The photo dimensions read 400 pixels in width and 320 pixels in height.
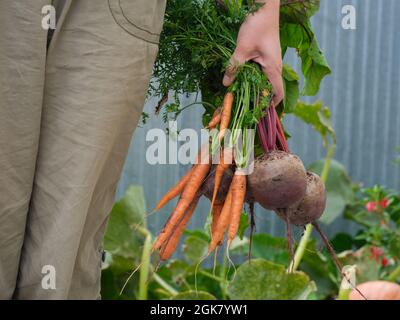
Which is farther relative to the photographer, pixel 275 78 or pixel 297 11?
pixel 297 11

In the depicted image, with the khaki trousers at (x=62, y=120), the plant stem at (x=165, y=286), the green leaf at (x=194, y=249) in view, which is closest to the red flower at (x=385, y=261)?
the green leaf at (x=194, y=249)

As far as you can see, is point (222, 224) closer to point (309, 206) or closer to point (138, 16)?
point (309, 206)

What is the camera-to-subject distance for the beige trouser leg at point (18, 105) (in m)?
1.16

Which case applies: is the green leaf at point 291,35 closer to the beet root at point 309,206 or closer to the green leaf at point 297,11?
the green leaf at point 297,11

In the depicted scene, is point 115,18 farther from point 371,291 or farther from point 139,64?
point 371,291

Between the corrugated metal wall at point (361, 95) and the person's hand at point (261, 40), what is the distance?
7.54 feet

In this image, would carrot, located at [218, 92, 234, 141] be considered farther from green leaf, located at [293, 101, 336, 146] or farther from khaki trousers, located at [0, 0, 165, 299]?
green leaf, located at [293, 101, 336, 146]

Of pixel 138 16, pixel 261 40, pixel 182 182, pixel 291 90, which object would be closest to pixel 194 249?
pixel 291 90

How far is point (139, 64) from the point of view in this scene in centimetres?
124

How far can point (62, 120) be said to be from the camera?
1223 millimetres

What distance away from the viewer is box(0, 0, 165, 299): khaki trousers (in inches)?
46.5

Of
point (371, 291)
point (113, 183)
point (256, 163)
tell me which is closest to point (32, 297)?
point (113, 183)

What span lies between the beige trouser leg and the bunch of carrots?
317 millimetres

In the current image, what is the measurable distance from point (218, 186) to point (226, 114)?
0.15 m
